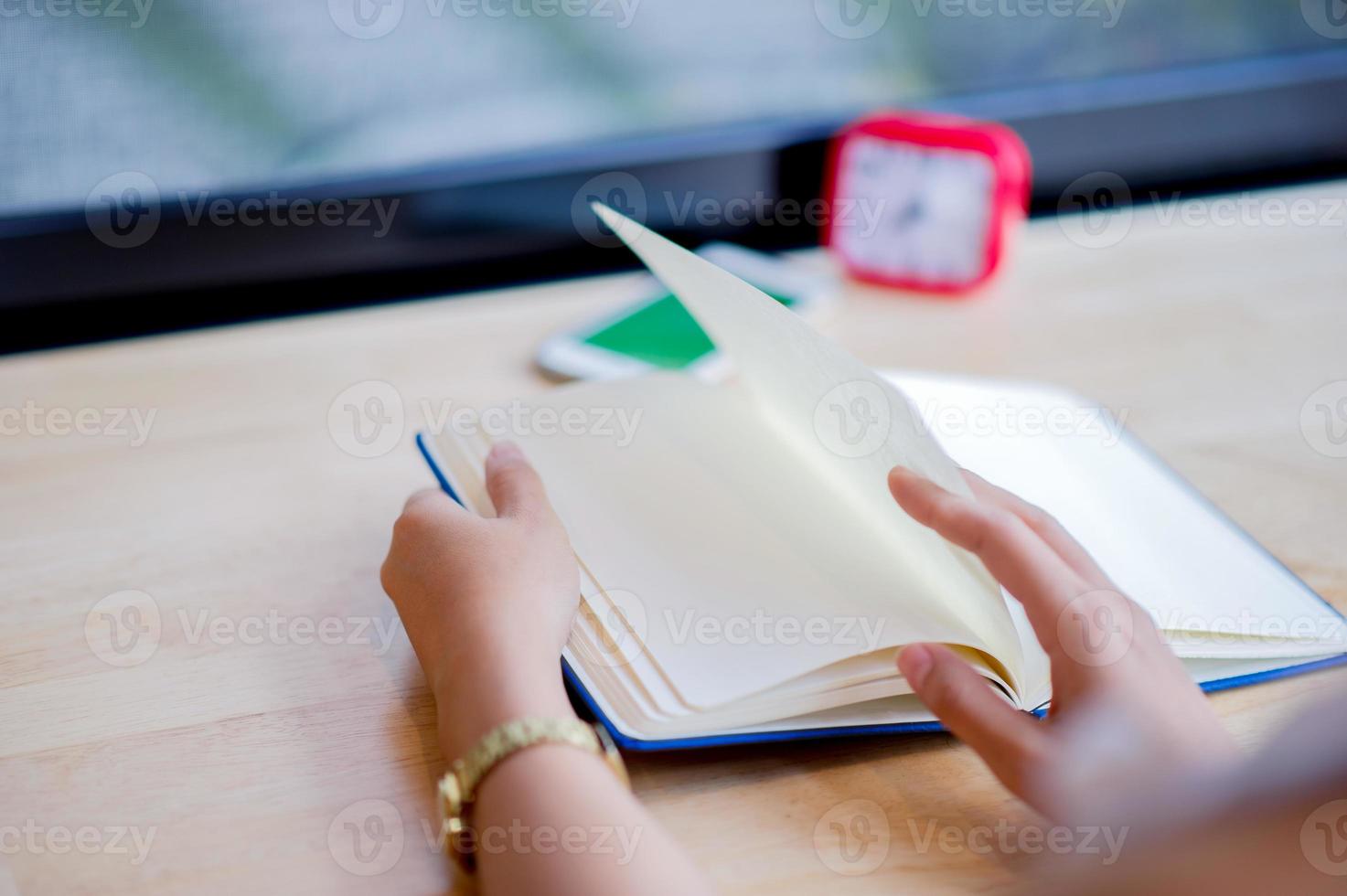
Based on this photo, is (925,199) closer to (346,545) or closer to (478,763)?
(346,545)

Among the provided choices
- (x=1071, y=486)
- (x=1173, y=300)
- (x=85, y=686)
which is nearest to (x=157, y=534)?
(x=85, y=686)

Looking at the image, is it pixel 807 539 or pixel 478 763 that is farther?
pixel 807 539

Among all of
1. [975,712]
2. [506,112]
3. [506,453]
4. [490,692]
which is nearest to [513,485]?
[506,453]

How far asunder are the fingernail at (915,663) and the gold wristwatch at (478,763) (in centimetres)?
12

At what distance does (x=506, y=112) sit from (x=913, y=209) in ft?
1.04

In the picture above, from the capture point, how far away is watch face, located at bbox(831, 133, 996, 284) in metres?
0.90

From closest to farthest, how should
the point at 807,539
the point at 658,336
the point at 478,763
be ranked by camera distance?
the point at 478,763, the point at 807,539, the point at 658,336

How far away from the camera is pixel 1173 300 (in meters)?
0.92

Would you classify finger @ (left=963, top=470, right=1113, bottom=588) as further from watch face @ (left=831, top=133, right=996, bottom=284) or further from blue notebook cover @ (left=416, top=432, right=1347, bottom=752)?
watch face @ (left=831, top=133, right=996, bottom=284)

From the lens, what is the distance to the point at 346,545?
634mm

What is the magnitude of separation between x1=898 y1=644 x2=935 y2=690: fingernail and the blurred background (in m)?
0.56

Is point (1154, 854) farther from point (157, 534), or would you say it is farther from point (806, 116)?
point (806, 116)

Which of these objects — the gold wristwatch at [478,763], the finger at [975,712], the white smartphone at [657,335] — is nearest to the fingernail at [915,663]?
the finger at [975,712]

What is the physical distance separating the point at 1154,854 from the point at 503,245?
29.2 inches
